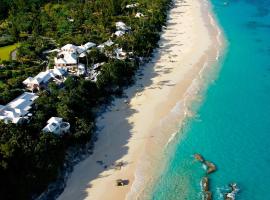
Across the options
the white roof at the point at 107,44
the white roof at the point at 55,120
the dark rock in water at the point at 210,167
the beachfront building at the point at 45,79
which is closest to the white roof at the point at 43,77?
the beachfront building at the point at 45,79

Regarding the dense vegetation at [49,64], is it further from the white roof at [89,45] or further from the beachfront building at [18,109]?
the white roof at [89,45]

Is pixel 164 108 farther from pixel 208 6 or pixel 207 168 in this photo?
pixel 208 6

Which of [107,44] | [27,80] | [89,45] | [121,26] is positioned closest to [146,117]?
[27,80]

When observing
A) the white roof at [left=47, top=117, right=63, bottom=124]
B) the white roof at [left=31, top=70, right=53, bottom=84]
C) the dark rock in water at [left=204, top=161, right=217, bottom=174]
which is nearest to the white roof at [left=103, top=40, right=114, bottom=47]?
the white roof at [left=31, top=70, right=53, bottom=84]

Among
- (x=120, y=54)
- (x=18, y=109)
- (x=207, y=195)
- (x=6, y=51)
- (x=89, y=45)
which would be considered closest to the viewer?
(x=207, y=195)

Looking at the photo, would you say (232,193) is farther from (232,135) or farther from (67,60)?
(67,60)

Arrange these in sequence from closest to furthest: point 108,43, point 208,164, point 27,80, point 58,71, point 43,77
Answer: point 208,164, point 27,80, point 43,77, point 58,71, point 108,43

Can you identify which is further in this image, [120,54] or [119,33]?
[119,33]

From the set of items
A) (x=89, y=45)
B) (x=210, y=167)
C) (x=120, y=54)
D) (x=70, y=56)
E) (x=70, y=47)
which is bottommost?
(x=210, y=167)
